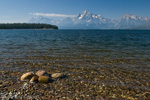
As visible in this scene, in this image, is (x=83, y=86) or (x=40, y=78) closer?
(x=83, y=86)

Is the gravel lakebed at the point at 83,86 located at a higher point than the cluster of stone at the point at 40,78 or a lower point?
lower

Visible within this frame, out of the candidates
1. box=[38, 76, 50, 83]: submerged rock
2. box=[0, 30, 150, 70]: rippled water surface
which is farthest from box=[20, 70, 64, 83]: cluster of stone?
box=[0, 30, 150, 70]: rippled water surface

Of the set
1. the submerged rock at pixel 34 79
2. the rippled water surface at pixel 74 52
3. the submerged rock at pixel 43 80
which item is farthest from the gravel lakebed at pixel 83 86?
the rippled water surface at pixel 74 52

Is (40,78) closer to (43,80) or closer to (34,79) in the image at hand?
(43,80)

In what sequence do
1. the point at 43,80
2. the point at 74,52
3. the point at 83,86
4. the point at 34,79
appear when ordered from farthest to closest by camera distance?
the point at 74,52 < the point at 34,79 < the point at 43,80 < the point at 83,86

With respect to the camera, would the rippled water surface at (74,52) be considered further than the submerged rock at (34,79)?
Yes

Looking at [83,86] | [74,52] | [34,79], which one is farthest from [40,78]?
[74,52]

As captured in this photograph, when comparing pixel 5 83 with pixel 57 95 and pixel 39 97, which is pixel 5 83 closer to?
pixel 39 97

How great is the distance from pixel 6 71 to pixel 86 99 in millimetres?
8977

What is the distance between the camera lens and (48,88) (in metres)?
9.77

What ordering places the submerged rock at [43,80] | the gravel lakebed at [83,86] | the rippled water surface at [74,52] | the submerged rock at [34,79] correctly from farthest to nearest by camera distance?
the rippled water surface at [74,52]
the submerged rock at [34,79]
the submerged rock at [43,80]
the gravel lakebed at [83,86]

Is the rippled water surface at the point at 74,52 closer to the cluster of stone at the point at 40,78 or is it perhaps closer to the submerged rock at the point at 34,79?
the cluster of stone at the point at 40,78

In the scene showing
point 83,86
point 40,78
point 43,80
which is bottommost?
point 83,86

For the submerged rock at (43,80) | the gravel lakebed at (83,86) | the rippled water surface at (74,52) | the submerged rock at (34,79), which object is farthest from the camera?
the rippled water surface at (74,52)
